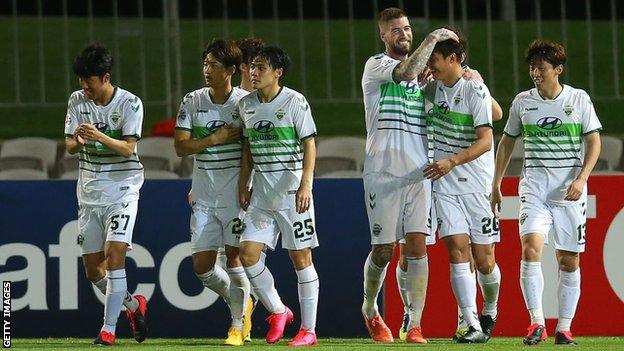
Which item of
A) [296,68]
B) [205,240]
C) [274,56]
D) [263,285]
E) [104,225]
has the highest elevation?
[296,68]

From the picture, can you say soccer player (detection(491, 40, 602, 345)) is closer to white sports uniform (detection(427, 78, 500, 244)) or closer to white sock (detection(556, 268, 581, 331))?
white sock (detection(556, 268, 581, 331))

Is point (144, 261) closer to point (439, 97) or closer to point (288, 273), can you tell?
point (288, 273)

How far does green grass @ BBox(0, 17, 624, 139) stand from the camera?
16.1m

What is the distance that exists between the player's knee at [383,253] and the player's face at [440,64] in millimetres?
1152

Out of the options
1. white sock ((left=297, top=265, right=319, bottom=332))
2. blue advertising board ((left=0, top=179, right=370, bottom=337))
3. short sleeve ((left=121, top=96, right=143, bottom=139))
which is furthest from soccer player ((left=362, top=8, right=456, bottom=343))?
short sleeve ((left=121, top=96, right=143, bottom=139))

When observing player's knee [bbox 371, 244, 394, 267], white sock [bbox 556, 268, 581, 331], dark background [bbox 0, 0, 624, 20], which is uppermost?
dark background [bbox 0, 0, 624, 20]

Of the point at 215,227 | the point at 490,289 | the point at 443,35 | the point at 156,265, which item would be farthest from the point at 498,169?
the point at 156,265

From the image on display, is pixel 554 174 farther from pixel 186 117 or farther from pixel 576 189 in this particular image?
pixel 186 117

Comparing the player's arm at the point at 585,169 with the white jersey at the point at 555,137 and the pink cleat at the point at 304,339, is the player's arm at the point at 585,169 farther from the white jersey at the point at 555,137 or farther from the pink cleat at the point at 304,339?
the pink cleat at the point at 304,339

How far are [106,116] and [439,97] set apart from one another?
2.14 metres

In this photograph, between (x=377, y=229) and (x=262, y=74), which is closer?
(x=262, y=74)

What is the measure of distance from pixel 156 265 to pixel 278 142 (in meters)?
1.78

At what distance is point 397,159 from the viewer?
30.9 ft

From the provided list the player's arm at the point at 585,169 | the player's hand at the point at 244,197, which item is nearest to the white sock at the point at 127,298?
the player's hand at the point at 244,197
